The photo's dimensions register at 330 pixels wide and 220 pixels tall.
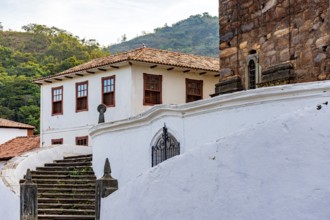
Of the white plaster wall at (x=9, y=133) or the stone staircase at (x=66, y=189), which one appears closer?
the stone staircase at (x=66, y=189)

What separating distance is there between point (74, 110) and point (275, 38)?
41.7ft

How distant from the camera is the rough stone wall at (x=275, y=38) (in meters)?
13.0

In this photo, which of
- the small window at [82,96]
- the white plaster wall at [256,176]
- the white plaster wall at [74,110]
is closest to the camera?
the white plaster wall at [256,176]

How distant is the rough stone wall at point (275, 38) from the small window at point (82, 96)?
9514 millimetres

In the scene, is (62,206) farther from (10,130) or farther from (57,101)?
(10,130)

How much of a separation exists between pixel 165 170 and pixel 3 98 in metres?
40.0

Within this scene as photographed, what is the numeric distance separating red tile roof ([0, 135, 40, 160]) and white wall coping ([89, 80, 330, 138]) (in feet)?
46.6

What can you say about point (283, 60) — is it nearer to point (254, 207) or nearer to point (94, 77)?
point (254, 207)

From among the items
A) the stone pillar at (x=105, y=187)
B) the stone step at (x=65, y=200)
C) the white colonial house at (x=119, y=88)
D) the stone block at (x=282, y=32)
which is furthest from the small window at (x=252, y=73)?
the white colonial house at (x=119, y=88)

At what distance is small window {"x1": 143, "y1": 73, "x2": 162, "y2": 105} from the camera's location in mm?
23094

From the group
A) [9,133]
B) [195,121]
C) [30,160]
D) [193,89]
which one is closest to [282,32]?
[195,121]

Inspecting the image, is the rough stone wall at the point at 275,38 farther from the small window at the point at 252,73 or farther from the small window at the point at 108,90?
the small window at the point at 108,90

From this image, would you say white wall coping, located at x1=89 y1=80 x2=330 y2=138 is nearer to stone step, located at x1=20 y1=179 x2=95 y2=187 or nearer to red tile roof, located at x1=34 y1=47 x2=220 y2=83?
stone step, located at x1=20 y1=179 x2=95 y2=187

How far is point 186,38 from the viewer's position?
281 ft
